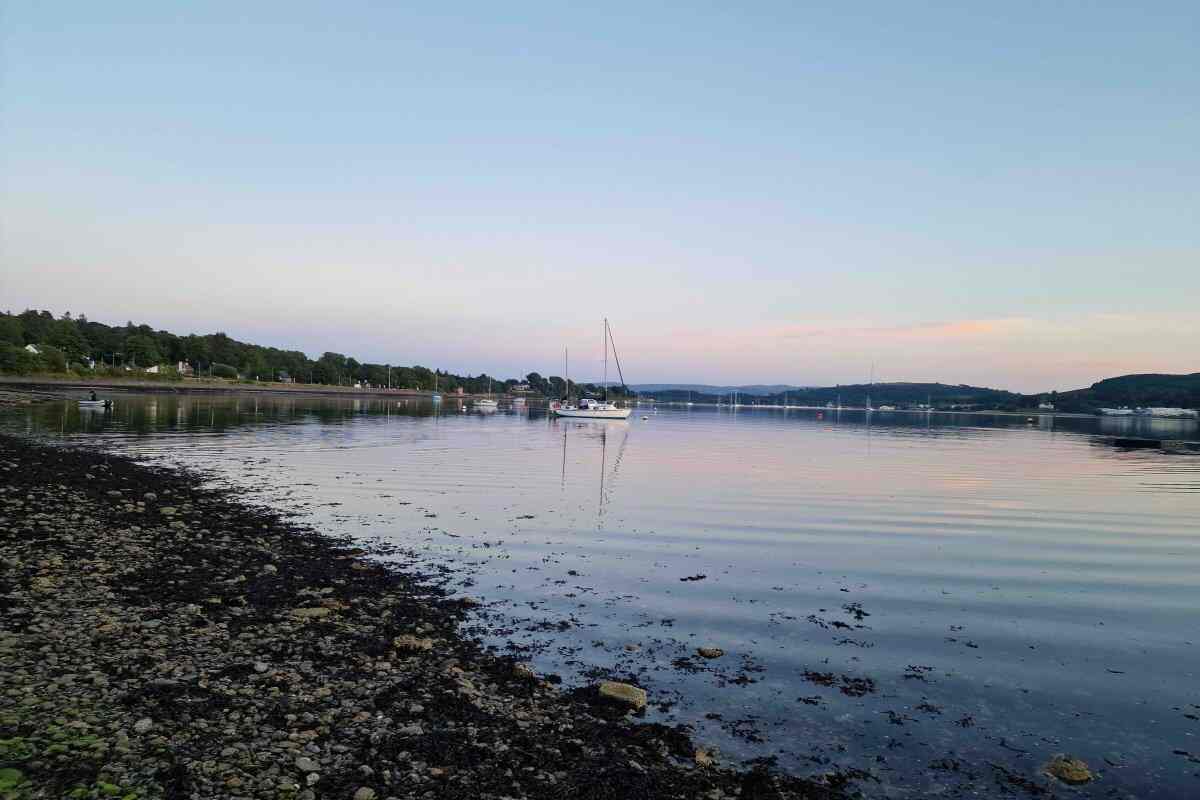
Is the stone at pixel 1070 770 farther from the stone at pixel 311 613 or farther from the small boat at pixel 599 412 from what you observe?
the small boat at pixel 599 412

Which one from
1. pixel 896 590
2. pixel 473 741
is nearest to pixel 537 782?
pixel 473 741

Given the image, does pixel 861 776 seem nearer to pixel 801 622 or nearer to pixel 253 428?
pixel 801 622

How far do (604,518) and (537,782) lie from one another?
17.9 meters

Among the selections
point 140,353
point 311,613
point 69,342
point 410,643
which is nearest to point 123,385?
point 69,342

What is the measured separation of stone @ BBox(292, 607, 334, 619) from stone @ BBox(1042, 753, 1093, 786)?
10.6m

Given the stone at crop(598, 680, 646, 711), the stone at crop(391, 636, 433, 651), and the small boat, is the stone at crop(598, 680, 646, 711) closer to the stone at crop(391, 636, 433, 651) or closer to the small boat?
the stone at crop(391, 636, 433, 651)

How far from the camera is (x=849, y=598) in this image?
15.6 m

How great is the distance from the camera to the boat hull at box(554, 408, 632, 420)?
4980 inches

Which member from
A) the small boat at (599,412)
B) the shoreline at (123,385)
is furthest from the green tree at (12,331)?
the small boat at (599,412)

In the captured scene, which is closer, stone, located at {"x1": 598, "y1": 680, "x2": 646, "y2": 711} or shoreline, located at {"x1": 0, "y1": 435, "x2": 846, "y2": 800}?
shoreline, located at {"x1": 0, "y1": 435, "x2": 846, "y2": 800}

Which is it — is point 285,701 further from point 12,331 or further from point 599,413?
point 12,331

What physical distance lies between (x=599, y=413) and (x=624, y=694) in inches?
4648

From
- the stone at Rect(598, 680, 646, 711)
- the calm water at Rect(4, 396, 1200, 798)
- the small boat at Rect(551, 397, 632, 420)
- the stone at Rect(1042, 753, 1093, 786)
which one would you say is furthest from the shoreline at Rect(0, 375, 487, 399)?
the stone at Rect(1042, 753, 1093, 786)

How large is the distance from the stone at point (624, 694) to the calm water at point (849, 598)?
24 centimetres
